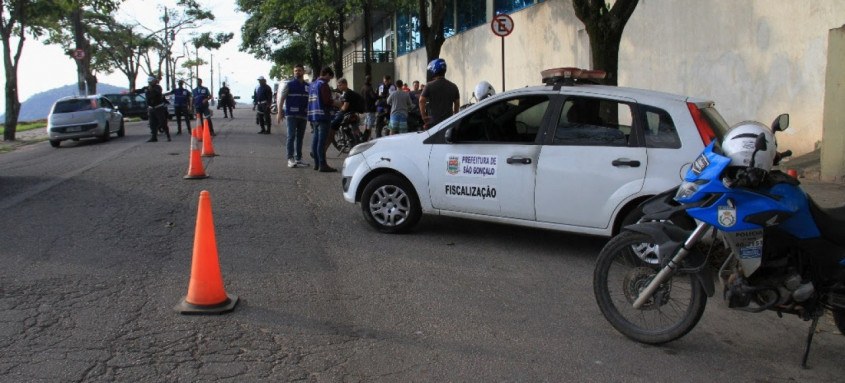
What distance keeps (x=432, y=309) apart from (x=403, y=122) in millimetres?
7835

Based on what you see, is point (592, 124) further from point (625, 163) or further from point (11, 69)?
point (11, 69)

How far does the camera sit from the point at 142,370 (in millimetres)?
3740

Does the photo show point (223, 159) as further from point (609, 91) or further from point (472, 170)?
point (609, 91)

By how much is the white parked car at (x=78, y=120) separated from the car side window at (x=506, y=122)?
15747mm

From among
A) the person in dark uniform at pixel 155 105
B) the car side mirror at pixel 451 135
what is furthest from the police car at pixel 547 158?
the person in dark uniform at pixel 155 105

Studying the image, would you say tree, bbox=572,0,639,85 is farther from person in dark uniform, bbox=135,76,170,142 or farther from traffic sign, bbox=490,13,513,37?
person in dark uniform, bbox=135,76,170,142

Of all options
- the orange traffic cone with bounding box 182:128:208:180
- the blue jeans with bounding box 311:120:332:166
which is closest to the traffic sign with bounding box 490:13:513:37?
the blue jeans with bounding box 311:120:332:166

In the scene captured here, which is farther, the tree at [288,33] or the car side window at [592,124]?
the tree at [288,33]

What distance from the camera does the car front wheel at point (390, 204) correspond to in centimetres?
700

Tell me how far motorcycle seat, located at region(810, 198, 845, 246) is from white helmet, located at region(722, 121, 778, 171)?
1.30 ft

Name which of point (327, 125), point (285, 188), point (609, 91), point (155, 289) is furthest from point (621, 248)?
point (327, 125)

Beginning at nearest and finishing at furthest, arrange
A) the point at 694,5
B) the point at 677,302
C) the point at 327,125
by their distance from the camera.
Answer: the point at 677,302 → the point at 327,125 → the point at 694,5

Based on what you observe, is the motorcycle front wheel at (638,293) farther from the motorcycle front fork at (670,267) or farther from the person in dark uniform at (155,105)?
the person in dark uniform at (155,105)

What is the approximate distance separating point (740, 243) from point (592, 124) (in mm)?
2448
